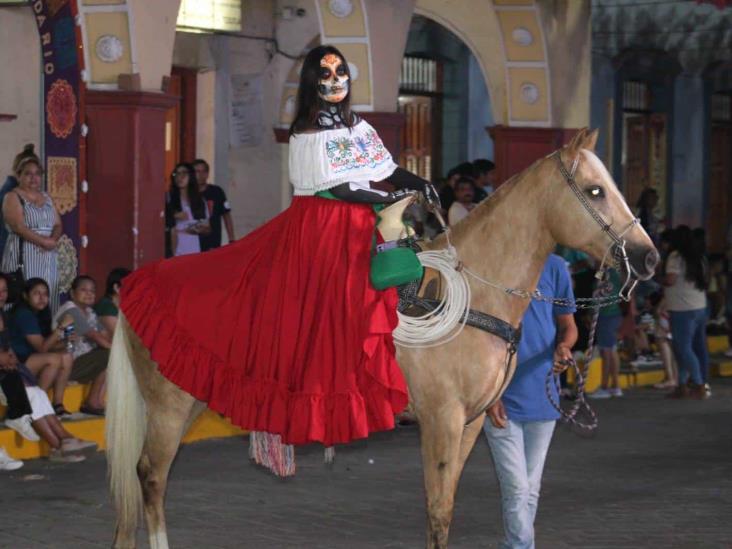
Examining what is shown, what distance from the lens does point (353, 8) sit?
49.1ft

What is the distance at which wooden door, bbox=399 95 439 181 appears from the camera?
69.9 ft

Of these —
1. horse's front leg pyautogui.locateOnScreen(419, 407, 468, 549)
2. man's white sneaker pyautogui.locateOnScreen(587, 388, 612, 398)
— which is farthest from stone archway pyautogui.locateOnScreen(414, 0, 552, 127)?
horse's front leg pyautogui.locateOnScreen(419, 407, 468, 549)

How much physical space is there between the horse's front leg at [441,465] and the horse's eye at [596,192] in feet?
3.69

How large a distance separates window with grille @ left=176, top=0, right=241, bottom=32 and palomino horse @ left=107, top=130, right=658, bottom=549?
939 centimetres

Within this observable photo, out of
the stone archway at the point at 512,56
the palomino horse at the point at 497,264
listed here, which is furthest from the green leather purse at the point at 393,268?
the stone archway at the point at 512,56

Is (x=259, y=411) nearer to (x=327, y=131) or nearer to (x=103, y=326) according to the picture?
(x=327, y=131)

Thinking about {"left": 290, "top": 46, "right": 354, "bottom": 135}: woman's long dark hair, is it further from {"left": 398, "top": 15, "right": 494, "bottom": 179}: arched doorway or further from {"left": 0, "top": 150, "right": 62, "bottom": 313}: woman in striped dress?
{"left": 398, "top": 15, "right": 494, "bottom": 179}: arched doorway

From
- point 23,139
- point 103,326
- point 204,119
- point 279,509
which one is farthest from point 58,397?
point 204,119

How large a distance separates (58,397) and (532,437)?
506 centimetres

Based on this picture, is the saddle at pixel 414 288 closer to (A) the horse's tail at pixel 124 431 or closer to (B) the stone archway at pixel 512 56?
(A) the horse's tail at pixel 124 431

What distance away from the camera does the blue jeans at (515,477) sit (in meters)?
7.38

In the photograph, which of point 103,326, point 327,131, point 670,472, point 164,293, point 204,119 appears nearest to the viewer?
point 327,131

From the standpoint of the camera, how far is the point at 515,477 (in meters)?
7.36

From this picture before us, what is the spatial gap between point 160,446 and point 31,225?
16.8ft
